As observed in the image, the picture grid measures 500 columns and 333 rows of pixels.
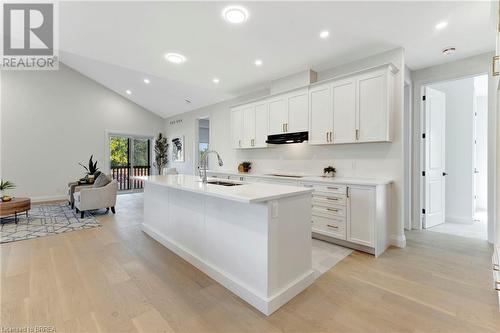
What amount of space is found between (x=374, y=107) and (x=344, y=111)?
0.43 m

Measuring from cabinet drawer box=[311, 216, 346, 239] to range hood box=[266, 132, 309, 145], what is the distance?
1.42 meters

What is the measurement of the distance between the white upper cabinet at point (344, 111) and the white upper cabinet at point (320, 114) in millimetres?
85

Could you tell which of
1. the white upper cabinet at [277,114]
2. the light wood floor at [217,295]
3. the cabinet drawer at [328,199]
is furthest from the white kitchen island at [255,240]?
the white upper cabinet at [277,114]

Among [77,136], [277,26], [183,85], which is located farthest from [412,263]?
[77,136]

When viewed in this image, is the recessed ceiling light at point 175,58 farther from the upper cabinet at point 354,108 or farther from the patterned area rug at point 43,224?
the patterned area rug at point 43,224

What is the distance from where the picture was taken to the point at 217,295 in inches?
83.2

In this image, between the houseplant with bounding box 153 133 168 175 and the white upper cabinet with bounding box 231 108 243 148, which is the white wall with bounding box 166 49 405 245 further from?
the houseplant with bounding box 153 133 168 175

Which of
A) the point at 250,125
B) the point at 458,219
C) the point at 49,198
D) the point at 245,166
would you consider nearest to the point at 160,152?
the point at 49,198

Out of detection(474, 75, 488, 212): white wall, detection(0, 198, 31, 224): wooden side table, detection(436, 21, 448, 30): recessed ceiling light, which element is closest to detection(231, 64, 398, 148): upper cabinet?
detection(436, 21, 448, 30): recessed ceiling light

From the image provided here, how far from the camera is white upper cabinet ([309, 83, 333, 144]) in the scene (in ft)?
12.3

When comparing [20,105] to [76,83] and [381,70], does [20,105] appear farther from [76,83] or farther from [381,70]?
[381,70]

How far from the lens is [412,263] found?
275 centimetres

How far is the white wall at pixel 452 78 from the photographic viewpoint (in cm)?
329

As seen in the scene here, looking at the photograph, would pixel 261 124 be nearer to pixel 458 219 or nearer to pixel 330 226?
pixel 330 226
